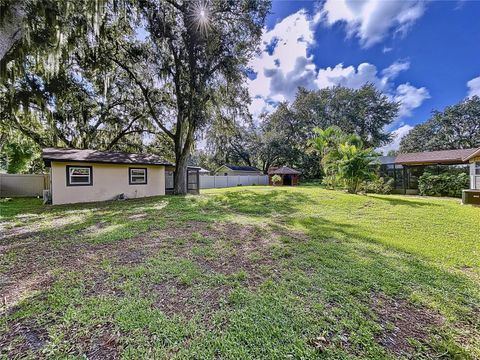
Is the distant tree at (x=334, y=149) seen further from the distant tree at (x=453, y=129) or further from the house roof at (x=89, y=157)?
the distant tree at (x=453, y=129)

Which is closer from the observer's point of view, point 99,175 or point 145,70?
point 99,175

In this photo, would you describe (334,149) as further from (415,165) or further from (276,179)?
(276,179)

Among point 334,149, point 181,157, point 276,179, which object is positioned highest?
point 334,149

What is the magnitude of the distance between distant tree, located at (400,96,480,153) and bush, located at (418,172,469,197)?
18896 mm

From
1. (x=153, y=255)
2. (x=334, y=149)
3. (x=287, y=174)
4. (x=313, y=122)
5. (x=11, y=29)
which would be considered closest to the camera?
(x=153, y=255)

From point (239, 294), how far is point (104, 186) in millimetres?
10907

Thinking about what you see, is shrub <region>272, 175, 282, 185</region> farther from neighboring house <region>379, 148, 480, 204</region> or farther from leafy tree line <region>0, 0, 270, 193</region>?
leafy tree line <region>0, 0, 270, 193</region>

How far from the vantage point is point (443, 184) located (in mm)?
14430

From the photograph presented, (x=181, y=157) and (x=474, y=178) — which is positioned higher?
(x=181, y=157)

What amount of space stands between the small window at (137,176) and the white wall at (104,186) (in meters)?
0.18

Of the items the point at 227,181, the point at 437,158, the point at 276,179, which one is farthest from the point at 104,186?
the point at 437,158

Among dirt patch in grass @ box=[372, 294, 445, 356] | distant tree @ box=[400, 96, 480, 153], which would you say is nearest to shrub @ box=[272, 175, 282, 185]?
distant tree @ box=[400, 96, 480, 153]

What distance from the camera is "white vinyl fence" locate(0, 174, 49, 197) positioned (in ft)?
43.2

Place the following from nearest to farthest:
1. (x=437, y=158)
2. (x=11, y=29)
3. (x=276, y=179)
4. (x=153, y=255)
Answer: (x=153, y=255) < (x=11, y=29) < (x=437, y=158) < (x=276, y=179)
